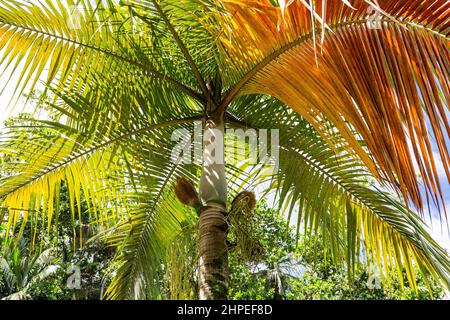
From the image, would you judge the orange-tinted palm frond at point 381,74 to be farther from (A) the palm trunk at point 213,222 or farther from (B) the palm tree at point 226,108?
(A) the palm trunk at point 213,222

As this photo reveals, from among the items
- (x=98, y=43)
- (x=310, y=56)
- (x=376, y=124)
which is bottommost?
(x=376, y=124)

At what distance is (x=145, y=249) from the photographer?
404cm

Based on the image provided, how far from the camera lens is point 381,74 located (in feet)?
5.49

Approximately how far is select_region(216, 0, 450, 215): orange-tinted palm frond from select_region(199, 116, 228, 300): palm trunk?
0.86 metres

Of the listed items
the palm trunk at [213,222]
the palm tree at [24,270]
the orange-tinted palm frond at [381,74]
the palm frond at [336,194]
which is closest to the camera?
the orange-tinted palm frond at [381,74]

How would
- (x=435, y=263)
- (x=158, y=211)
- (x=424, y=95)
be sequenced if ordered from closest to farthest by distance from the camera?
1. (x=424, y=95)
2. (x=435, y=263)
3. (x=158, y=211)

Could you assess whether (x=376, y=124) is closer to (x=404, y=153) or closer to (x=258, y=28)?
(x=404, y=153)

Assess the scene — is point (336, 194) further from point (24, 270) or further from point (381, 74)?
point (24, 270)

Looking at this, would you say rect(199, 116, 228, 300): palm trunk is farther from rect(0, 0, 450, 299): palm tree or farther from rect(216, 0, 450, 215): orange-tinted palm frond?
rect(216, 0, 450, 215): orange-tinted palm frond

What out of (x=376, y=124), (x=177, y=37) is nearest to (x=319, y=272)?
(x=177, y=37)

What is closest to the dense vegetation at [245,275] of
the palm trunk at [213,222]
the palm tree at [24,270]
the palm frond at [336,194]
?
the palm tree at [24,270]

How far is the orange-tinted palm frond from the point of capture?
1553 millimetres

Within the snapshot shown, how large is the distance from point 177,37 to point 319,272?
370 inches

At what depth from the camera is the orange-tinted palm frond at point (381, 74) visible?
1553 millimetres
